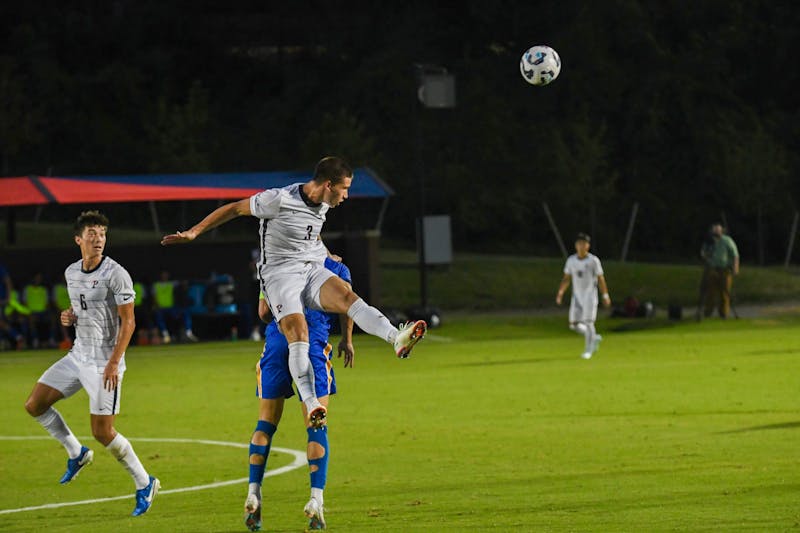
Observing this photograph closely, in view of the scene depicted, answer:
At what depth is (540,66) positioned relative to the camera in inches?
758

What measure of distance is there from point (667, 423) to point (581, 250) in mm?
11631

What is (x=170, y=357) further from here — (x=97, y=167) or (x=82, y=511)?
(x=97, y=167)

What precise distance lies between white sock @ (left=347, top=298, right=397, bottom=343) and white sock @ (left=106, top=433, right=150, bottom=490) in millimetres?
2532

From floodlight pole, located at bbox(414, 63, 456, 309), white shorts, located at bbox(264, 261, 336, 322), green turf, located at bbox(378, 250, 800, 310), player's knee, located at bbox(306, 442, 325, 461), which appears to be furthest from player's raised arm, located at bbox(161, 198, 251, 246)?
green turf, located at bbox(378, 250, 800, 310)

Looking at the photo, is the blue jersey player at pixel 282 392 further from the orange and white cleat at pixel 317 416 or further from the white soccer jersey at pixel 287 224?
the white soccer jersey at pixel 287 224

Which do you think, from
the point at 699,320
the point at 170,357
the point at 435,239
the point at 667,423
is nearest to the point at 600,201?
the point at 435,239

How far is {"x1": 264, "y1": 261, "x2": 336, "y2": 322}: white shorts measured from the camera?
12.1 m

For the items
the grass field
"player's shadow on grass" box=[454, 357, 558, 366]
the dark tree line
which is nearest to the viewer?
the grass field

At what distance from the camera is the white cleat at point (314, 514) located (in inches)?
460

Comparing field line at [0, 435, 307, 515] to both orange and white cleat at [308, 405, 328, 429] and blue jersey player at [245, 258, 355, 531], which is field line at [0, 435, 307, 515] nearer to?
blue jersey player at [245, 258, 355, 531]

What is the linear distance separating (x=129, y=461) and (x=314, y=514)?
252 cm

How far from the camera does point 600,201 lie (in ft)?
219

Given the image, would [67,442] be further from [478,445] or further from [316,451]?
[478,445]

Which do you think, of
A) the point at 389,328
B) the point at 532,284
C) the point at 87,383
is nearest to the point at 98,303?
the point at 87,383
